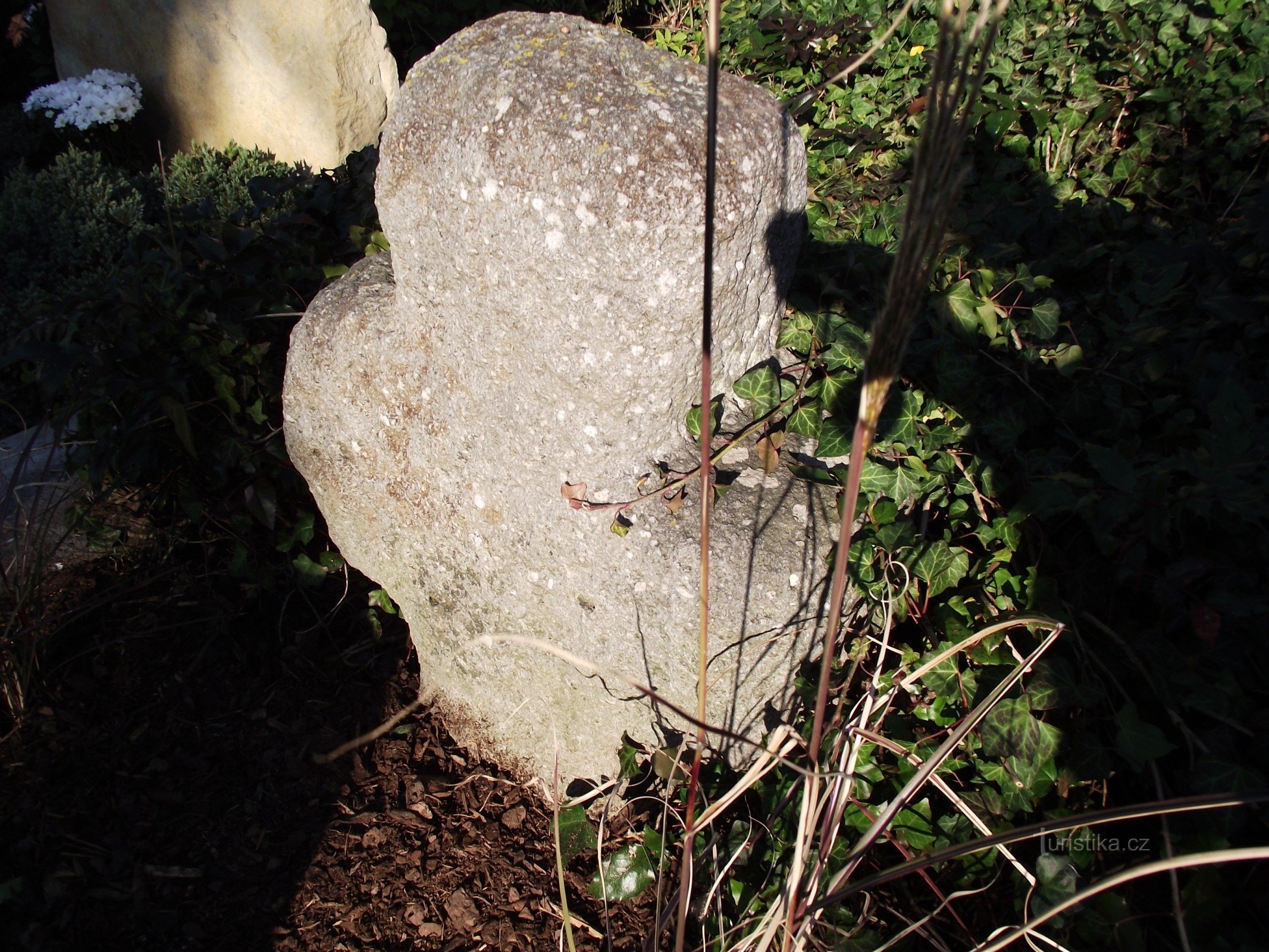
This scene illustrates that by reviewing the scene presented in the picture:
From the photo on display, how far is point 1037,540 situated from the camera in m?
1.53

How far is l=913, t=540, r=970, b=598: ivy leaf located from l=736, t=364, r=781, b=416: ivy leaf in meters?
0.44

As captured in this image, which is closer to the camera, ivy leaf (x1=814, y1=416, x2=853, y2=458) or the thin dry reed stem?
the thin dry reed stem

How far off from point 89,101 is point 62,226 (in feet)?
3.65

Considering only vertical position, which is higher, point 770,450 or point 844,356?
point 844,356

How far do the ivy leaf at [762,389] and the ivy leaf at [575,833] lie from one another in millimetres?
1049

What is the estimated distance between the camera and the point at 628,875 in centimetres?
175

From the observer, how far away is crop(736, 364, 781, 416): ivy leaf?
5.53 feet

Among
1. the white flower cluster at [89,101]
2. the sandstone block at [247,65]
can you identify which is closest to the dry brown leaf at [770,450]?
the sandstone block at [247,65]

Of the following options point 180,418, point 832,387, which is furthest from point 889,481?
point 180,418

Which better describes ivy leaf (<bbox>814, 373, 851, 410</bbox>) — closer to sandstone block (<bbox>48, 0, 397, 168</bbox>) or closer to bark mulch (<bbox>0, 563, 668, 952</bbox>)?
bark mulch (<bbox>0, 563, 668, 952</bbox>)

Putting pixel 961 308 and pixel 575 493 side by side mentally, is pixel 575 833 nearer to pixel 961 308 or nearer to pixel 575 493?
pixel 575 493

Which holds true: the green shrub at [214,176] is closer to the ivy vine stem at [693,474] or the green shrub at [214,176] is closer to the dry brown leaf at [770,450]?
the ivy vine stem at [693,474]

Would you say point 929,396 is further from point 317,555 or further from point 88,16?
point 88,16

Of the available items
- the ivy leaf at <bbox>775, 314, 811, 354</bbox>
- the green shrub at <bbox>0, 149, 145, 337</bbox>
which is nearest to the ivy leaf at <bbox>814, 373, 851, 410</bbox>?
the ivy leaf at <bbox>775, 314, 811, 354</bbox>
